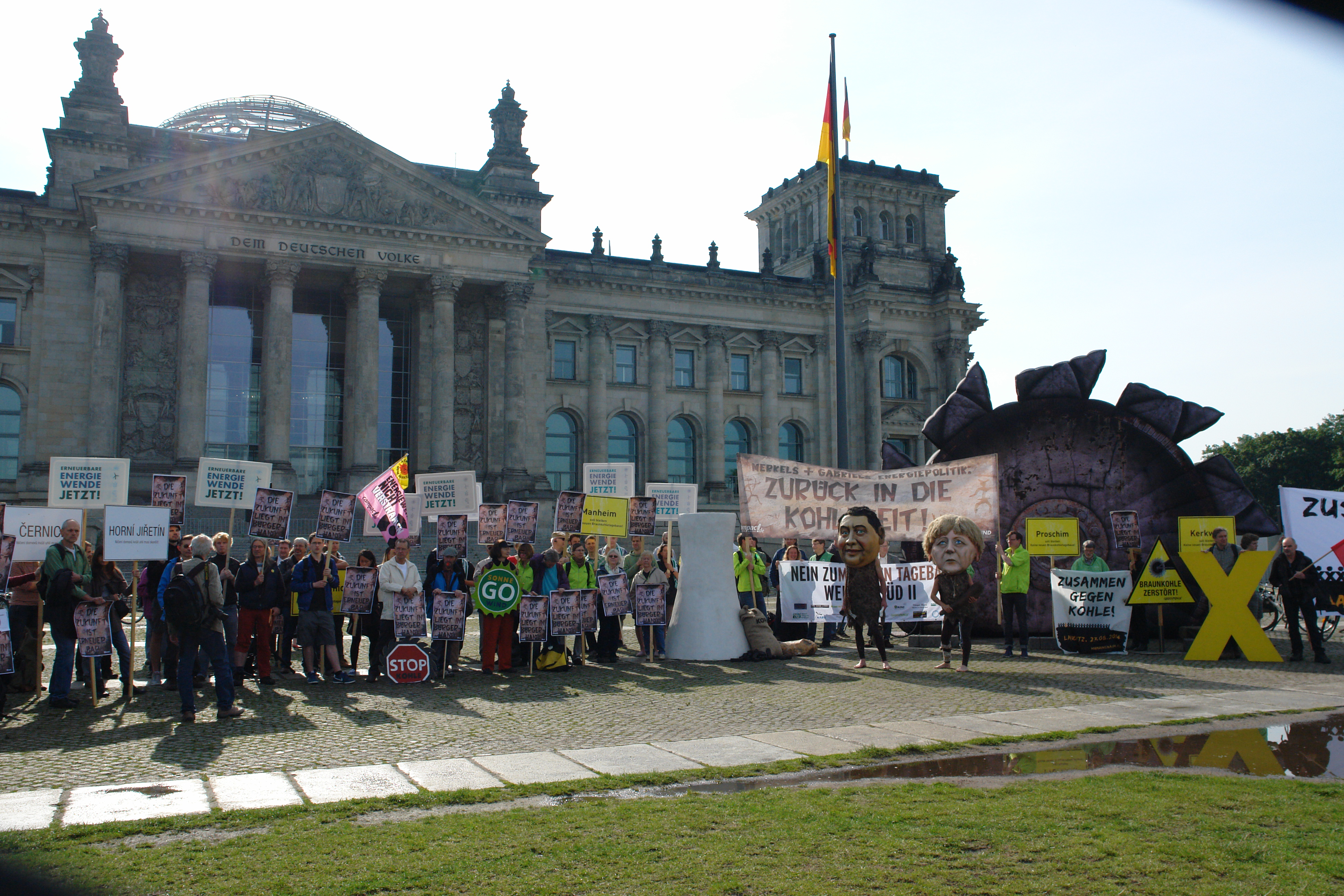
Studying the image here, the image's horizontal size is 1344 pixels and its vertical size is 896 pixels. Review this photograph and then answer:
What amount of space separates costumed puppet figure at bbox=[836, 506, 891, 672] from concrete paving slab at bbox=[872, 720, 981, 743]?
4.50 m

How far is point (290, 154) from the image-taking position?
43.6 metres

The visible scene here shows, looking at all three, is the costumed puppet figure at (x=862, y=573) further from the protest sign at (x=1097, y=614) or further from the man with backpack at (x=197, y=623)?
the man with backpack at (x=197, y=623)

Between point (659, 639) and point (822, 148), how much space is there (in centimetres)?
1579

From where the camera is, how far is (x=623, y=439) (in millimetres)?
55531

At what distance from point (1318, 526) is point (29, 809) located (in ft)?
59.9

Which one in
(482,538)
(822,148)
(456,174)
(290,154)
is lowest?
(482,538)

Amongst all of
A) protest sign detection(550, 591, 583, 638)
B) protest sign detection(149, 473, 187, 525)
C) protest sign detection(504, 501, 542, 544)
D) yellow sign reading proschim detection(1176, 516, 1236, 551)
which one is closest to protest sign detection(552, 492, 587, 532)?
protest sign detection(504, 501, 542, 544)

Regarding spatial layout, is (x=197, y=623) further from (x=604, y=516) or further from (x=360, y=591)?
(x=604, y=516)

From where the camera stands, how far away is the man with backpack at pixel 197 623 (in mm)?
11070

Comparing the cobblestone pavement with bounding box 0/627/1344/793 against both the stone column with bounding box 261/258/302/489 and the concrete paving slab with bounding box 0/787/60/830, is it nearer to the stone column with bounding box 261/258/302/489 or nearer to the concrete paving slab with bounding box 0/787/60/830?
the concrete paving slab with bounding box 0/787/60/830

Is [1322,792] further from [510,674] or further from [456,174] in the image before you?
[456,174]

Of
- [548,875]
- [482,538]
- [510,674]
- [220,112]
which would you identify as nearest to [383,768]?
[548,875]

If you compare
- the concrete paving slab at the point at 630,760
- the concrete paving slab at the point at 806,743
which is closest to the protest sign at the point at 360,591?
the concrete paving slab at the point at 630,760

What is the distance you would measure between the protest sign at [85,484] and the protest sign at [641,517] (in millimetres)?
8304
